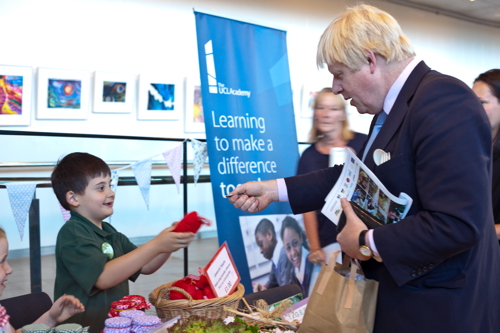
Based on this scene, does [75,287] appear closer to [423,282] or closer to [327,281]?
[327,281]

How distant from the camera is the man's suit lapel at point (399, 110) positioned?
1438mm

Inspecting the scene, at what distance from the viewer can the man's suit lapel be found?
1.44 meters

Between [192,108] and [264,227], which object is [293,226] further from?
[192,108]

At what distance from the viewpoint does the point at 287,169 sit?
4.04 metres

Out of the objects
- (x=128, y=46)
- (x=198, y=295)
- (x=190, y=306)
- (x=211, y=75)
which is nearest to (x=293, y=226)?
(x=211, y=75)

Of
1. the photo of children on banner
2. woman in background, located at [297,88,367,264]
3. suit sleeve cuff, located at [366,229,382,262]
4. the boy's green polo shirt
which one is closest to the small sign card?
the boy's green polo shirt

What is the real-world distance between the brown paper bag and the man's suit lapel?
0.34 meters

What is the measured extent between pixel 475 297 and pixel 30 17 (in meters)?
5.74

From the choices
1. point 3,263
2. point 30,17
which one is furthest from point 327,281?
point 30,17

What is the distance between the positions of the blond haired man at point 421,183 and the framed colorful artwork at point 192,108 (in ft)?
17.9

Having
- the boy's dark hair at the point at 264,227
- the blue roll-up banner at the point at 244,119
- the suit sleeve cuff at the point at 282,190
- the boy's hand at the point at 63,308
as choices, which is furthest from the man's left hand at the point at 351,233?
the boy's dark hair at the point at 264,227

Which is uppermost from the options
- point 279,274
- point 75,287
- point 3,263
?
point 3,263

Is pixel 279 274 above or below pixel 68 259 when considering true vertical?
below

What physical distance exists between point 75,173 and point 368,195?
1.28m
